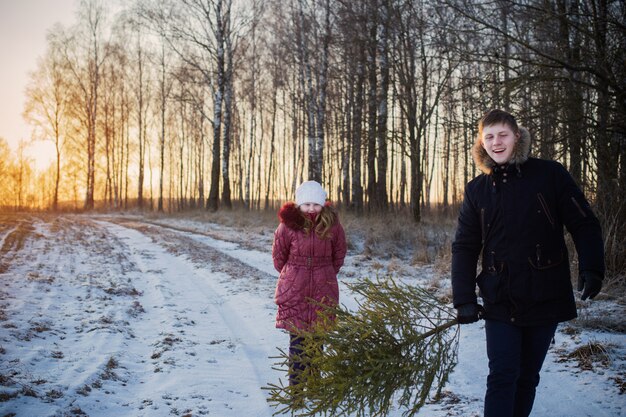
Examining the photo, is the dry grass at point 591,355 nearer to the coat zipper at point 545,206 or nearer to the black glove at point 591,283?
the black glove at point 591,283

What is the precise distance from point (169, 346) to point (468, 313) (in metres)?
3.36

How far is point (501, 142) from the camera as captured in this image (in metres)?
2.39

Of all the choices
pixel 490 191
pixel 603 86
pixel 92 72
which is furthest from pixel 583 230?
pixel 92 72

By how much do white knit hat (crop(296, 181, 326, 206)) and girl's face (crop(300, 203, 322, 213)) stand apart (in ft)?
0.10

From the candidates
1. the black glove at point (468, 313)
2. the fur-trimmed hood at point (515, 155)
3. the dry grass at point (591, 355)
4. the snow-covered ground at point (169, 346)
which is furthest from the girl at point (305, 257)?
the dry grass at point (591, 355)

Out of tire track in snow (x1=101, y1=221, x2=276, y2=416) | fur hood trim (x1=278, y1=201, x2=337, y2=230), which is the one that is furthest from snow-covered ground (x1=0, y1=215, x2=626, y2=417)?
fur hood trim (x1=278, y1=201, x2=337, y2=230)

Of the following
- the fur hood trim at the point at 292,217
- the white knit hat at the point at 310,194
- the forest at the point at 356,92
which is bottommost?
the fur hood trim at the point at 292,217

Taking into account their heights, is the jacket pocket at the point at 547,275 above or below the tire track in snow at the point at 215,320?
above

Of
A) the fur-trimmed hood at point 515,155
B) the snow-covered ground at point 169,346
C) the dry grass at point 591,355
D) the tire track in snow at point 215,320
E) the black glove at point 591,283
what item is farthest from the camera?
the tire track in snow at point 215,320

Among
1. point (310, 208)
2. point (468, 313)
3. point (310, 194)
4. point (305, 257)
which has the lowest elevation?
point (468, 313)

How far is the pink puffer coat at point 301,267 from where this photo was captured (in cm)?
346

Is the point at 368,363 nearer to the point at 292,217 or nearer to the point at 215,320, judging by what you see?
the point at 292,217

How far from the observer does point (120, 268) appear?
819 centimetres

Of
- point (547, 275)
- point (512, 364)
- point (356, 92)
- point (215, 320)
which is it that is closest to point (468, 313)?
point (512, 364)
